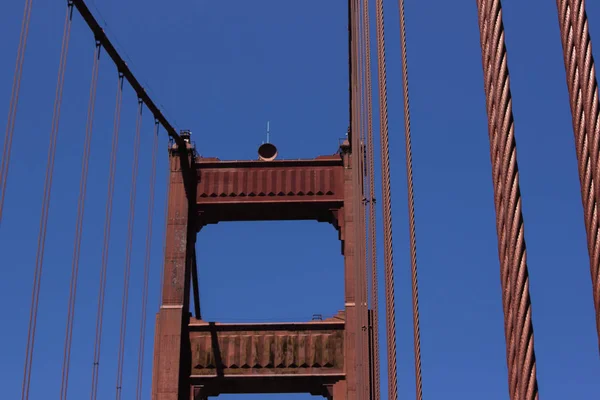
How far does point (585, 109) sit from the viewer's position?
12.1ft

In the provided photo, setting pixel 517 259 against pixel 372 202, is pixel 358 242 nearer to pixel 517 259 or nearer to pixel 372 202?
pixel 372 202

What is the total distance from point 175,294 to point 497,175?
876 inches

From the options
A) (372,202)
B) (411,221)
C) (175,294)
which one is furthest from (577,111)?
(175,294)

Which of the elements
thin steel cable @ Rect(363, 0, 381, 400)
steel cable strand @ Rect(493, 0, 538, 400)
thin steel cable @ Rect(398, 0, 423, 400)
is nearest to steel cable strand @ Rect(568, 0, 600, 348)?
steel cable strand @ Rect(493, 0, 538, 400)

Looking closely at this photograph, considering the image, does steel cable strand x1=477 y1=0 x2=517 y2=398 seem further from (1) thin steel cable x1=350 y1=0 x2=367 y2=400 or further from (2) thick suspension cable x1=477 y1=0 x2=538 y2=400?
(1) thin steel cable x1=350 y1=0 x2=367 y2=400

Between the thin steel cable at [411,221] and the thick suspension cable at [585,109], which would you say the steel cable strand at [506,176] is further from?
the thin steel cable at [411,221]

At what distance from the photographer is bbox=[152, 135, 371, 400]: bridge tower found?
25.4 meters

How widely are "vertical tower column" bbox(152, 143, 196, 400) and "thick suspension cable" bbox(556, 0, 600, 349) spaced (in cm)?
2169

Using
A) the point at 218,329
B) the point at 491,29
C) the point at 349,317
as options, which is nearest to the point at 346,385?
the point at 349,317

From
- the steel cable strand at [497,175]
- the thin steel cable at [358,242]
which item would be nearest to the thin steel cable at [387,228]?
the steel cable strand at [497,175]

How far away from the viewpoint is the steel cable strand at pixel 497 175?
390cm

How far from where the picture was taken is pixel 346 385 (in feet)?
82.7

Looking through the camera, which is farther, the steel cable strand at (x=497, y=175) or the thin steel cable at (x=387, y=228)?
the thin steel cable at (x=387, y=228)

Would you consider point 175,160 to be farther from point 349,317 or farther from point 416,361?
point 416,361
